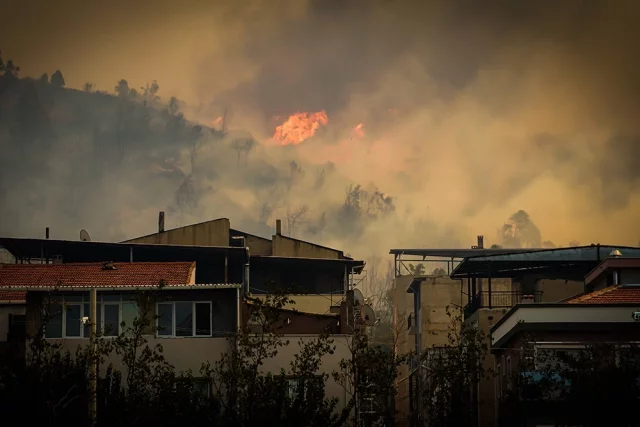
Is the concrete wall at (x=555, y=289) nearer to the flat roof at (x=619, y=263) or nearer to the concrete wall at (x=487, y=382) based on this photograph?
the concrete wall at (x=487, y=382)

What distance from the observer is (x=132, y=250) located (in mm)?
81875

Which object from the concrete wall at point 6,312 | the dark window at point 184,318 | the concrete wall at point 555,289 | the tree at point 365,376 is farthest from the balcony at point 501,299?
the concrete wall at point 6,312

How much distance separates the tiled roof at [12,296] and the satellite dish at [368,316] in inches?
658

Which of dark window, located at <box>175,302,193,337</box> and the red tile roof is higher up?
the red tile roof

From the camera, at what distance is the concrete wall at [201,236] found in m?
90.2

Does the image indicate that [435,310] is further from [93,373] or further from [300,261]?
[93,373]

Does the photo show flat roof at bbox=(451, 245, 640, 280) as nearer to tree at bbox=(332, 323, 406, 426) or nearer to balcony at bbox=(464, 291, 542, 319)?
balcony at bbox=(464, 291, 542, 319)

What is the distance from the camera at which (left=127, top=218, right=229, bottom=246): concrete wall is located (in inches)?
3551

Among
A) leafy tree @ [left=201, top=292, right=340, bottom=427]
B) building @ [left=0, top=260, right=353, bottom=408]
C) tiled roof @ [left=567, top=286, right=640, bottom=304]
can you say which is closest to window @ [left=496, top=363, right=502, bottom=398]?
tiled roof @ [left=567, top=286, right=640, bottom=304]

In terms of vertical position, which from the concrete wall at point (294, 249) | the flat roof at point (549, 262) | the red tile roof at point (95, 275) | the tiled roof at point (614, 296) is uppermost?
the concrete wall at point (294, 249)

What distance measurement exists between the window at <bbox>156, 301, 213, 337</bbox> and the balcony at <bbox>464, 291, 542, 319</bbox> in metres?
20.1

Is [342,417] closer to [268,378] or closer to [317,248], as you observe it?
[268,378]

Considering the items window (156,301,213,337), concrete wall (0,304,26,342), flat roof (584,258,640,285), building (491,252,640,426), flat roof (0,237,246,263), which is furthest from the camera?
flat roof (0,237,246,263)

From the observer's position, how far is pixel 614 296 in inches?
2539
